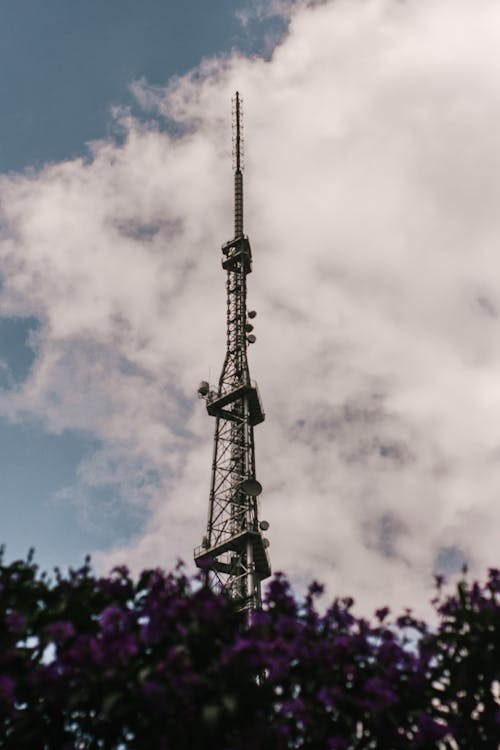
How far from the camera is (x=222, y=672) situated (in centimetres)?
819

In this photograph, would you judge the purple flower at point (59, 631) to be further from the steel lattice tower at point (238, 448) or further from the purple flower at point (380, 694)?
the steel lattice tower at point (238, 448)

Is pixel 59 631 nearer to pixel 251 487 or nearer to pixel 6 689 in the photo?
pixel 6 689

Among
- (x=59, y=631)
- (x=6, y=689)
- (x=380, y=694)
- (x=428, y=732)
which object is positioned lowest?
(x=428, y=732)

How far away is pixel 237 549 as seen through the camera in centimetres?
3816

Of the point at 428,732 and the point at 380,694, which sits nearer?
the point at 380,694

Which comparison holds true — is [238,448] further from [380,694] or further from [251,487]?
[380,694]

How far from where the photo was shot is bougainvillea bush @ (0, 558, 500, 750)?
318 inches

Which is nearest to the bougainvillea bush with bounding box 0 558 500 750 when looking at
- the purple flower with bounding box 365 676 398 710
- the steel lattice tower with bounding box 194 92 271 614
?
the purple flower with bounding box 365 676 398 710

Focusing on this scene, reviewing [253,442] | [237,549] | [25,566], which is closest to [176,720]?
[25,566]

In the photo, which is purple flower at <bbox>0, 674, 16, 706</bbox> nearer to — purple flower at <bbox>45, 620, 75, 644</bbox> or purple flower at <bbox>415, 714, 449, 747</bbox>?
purple flower at <bbox>45, 620, 75, 644</bbox>

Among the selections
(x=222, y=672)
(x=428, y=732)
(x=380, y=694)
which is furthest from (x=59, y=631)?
(x=428, y=732)

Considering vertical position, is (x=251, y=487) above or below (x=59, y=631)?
above

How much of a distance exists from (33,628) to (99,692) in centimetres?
200

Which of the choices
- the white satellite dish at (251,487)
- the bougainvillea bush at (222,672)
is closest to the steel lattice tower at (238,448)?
the white satellite dish at (251,487)
